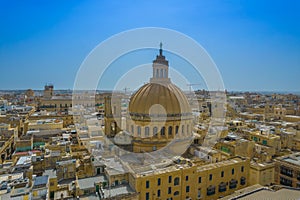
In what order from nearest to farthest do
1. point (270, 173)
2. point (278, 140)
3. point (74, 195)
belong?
point (74, 195), point (270, 173), point (278, 140)

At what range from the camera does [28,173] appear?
1888 cm

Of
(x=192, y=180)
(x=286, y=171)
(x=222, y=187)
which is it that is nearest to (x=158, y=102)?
(x=192, y=180)

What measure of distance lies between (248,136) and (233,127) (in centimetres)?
579

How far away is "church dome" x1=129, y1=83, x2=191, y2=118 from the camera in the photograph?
2434 centimetres

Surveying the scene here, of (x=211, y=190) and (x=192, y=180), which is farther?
(x=211, y=190)

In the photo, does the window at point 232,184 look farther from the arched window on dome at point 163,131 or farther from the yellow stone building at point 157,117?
the arched window on dome at point 163,131

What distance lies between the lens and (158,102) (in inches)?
960

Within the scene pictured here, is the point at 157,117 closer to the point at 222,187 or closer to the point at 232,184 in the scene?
the point at 222,187

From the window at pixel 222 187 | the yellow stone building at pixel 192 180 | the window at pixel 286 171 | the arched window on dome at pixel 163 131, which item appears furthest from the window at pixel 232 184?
the arched window on dome at pixel 163 131

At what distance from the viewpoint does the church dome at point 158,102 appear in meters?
24.3

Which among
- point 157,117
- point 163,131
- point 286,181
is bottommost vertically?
point 286,181

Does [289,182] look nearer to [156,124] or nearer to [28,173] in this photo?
[156,124]

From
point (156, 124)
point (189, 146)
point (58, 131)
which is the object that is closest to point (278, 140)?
point (189, 146)

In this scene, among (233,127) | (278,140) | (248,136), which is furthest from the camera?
(233,127)
